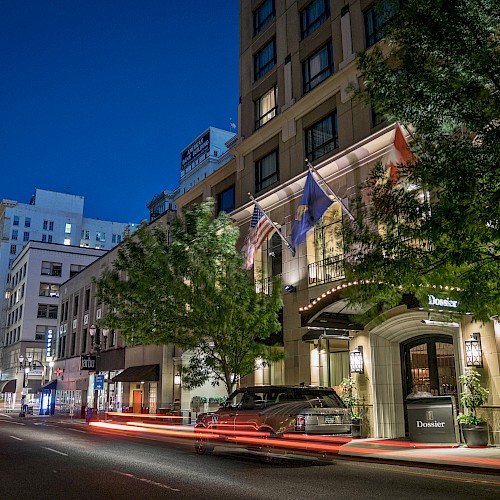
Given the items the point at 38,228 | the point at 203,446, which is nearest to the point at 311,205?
the point at 203,446

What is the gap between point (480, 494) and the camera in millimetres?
9070

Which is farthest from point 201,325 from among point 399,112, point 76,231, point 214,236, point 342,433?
point 76,231

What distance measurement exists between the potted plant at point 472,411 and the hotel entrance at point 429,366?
2.15 meters

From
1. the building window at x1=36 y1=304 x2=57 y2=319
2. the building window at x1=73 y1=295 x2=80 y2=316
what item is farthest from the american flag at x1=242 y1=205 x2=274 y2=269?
the building window at x1=36 y1=304 x2=57 y2=319

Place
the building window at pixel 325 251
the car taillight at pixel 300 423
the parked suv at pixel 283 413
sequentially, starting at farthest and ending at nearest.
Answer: the building window at pixel 325 251
the parked suv at pixel 283 413
the car taillight at pixel 300 423

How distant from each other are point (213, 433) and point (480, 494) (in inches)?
312

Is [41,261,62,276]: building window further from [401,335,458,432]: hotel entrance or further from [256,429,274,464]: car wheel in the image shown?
[256,429,274,464]: car wheel

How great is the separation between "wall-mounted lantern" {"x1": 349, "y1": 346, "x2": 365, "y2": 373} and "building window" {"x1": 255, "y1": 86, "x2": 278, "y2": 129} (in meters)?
13.3

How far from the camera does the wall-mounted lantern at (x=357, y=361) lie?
19.9 m

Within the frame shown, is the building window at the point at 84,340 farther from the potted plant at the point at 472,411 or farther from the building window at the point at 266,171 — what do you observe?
the potted plant at the point at 472,411

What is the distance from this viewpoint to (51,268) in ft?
270

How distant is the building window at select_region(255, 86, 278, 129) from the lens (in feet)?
92.6

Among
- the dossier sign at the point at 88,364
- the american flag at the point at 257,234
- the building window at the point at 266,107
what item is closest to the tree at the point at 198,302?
the american flag at the point at 257,234

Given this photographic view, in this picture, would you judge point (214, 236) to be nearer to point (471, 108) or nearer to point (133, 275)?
point (133, 275)
